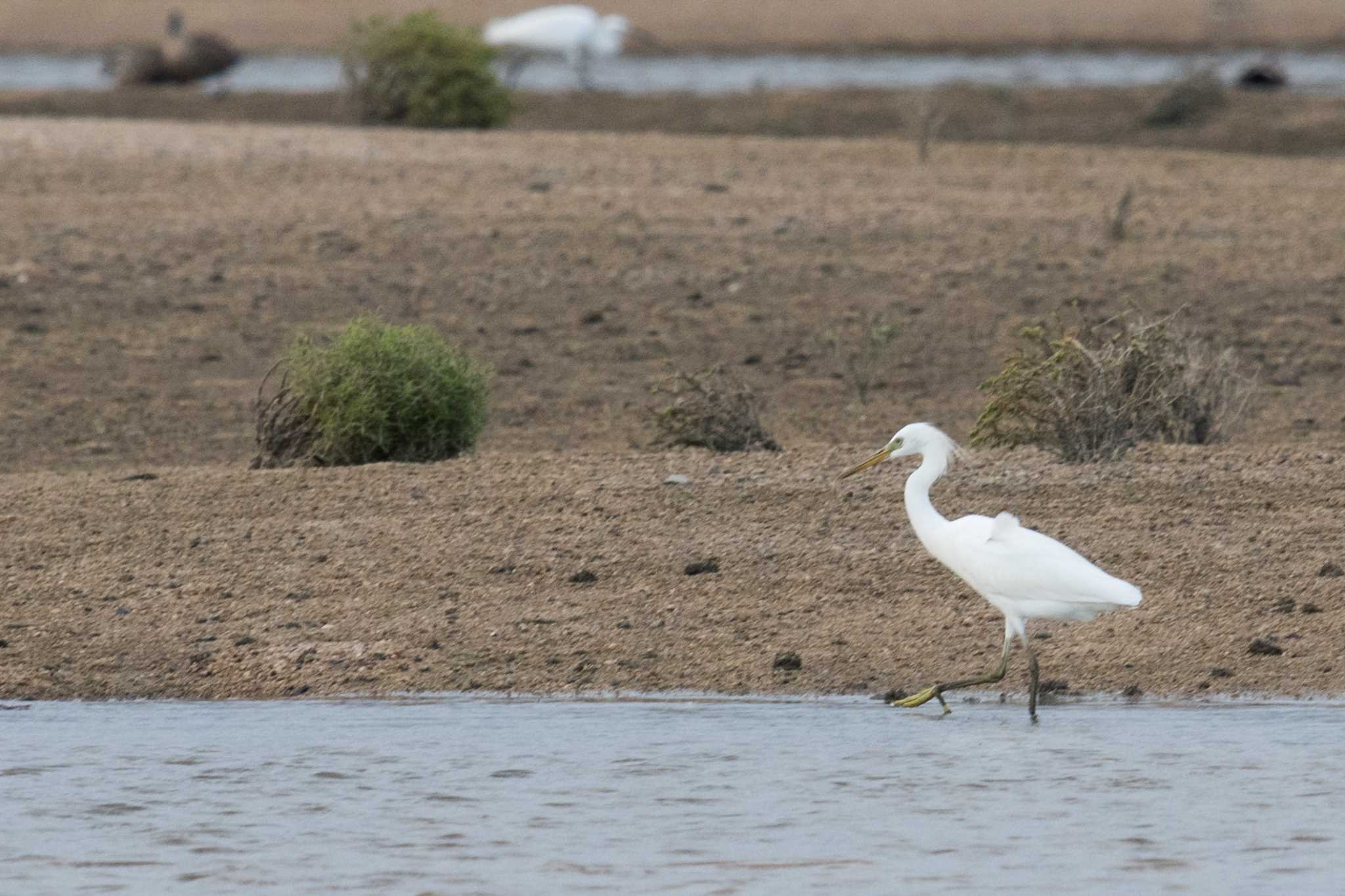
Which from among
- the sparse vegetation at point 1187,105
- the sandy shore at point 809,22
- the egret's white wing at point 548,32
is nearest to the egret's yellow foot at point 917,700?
the sparse vegetation at point 1187,105

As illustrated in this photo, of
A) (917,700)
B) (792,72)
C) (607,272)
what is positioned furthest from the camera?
(792,72)

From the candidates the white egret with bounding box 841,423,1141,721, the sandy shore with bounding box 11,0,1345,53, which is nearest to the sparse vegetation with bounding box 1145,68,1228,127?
the sandy shore with bounding box 11,0,1345,53

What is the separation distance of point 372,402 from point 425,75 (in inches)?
562

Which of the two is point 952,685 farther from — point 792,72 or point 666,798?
point 792,72

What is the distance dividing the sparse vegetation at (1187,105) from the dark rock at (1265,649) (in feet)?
81.1

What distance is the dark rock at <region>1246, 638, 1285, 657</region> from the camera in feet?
29.3

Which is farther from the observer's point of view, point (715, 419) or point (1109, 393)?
point (715, 419)

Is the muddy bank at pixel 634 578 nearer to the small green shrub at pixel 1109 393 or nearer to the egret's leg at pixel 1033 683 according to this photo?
the small green shrub at pixel 1109 393

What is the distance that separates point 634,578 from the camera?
9.81 meters

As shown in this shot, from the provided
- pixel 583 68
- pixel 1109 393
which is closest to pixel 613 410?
pixel 1109 393

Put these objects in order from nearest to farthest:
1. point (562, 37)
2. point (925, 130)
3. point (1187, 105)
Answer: point (925, 130), point (1187, 105), point (562, 37)

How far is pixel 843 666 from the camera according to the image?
8969 mm

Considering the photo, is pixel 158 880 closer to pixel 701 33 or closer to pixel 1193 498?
pixel 1193 498

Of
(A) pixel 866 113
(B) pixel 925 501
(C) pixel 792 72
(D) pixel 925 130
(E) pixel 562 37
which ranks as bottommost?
(B) pixel 925 501
